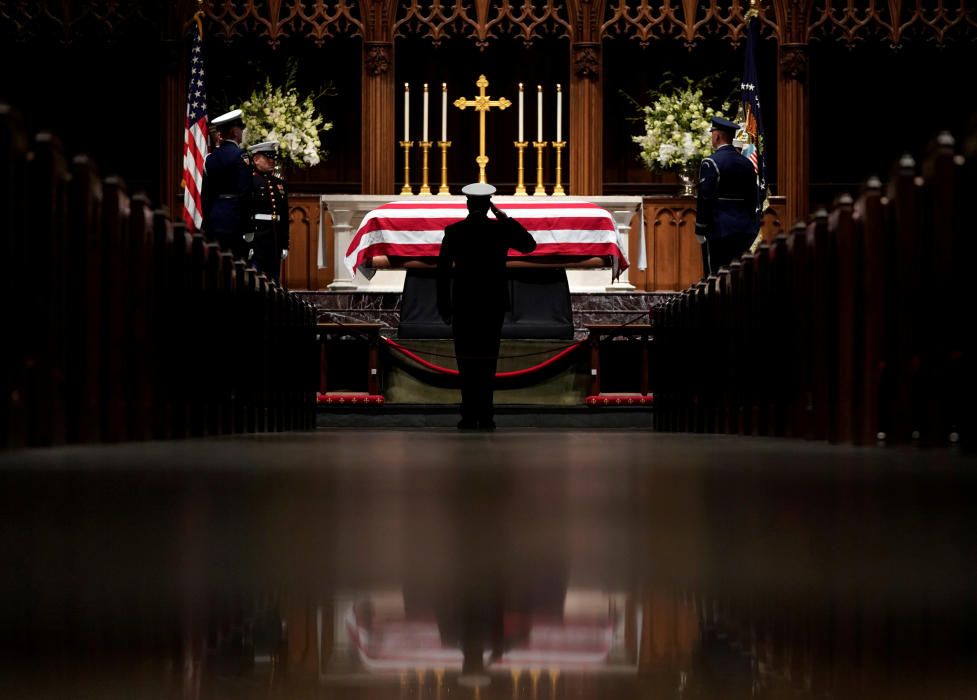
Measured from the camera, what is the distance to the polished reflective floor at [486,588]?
56.5 inches

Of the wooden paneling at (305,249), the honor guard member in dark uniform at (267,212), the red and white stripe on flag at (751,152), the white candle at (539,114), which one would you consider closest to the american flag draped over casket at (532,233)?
the honor guard member in dark uniform at (267,212)

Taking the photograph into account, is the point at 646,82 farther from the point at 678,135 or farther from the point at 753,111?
the point at 753,111

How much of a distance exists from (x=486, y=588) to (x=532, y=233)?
1103cm

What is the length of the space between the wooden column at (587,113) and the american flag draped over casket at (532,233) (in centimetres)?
294

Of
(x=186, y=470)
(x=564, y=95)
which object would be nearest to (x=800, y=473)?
(x=186, y=470)

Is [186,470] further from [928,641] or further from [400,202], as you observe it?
[400,202]

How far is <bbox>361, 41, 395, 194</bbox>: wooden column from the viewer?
52.2ft

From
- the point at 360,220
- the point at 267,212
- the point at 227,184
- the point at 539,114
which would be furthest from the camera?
the point at 539,114

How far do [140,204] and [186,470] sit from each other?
9.44 feet

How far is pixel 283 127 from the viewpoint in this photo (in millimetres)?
15023

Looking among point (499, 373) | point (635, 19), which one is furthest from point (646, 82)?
point (499, 373)

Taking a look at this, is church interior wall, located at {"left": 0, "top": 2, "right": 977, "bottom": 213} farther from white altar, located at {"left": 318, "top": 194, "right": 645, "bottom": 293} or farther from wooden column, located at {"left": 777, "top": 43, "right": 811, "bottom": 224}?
white altar, located at {"left": 318, "top": 194, "right": 645, "bottom": 293}

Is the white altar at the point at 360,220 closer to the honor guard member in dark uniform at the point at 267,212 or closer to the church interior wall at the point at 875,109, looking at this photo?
the honor guard member in dark uniform at the point at 267,212

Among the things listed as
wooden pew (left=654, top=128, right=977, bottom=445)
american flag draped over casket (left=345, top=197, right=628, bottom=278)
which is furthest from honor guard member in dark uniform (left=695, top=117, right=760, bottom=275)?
wooden pew (left=654, top=128, right=977, bottom=445)
